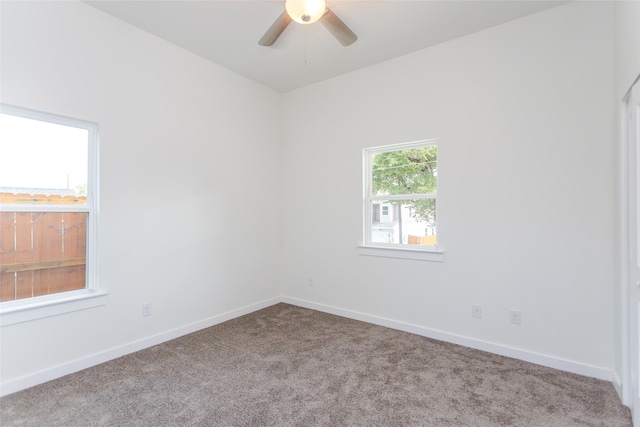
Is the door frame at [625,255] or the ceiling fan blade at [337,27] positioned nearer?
the door frame at [625,255]

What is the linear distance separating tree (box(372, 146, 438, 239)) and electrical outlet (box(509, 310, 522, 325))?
106cm

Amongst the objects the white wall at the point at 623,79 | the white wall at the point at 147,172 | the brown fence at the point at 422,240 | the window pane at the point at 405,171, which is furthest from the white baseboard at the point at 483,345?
the window pane at the point at 405,171

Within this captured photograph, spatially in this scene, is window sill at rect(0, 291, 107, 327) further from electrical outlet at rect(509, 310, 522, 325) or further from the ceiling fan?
electrical outlet at rect(509, 310, 522, 325)

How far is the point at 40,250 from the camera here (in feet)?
7.83

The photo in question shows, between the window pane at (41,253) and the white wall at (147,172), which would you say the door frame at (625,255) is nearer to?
the white wall at (147,172)

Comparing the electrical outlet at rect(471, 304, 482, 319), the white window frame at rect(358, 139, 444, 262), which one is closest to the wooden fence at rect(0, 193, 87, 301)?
the white window frame at rect(358, 139, 444, 262)

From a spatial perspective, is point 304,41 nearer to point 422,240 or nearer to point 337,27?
point 337,27

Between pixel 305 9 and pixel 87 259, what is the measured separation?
2593mm

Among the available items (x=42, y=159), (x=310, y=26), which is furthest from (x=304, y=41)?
(x=42, y=159)

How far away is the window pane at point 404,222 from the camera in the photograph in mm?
3236

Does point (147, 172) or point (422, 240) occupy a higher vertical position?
point (147, 172)

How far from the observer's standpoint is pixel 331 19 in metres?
2.25

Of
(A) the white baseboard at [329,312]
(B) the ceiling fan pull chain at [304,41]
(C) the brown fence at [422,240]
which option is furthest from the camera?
(C) the brown fence at [422,240]

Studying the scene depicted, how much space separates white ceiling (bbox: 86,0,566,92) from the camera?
2.51 m
